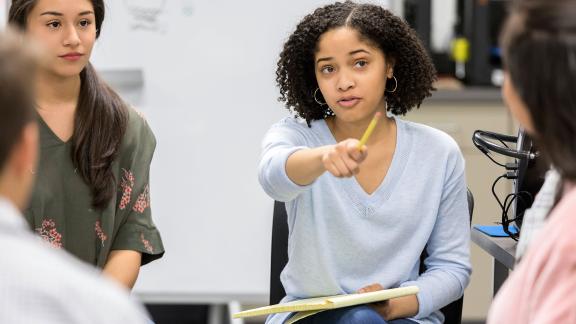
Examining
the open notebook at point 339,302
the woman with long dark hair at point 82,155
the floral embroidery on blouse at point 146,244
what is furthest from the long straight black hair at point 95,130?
the open notebook at point 339,302

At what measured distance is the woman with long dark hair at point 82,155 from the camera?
177 centimetres

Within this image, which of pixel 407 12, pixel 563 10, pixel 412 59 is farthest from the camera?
pixel 407 12

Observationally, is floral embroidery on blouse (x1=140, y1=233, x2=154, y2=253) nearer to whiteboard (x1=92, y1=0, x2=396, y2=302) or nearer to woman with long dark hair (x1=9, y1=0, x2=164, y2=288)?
woman with long dark hair (x1=9, y1=0, x2=164, y2=288)

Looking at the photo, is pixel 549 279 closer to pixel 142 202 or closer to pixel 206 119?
pixel 142 202

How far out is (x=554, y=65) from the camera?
1.07 meters

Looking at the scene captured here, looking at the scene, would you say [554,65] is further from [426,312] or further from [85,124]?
[85,124]

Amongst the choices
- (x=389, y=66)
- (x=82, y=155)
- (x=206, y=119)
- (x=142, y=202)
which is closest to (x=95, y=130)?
(x=82, y=155)

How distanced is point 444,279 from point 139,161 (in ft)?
1.98

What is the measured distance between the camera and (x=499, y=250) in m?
1.65

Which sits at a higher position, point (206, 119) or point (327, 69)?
point (327, 69)

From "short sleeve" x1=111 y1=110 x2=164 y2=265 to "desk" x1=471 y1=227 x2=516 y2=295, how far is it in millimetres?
606

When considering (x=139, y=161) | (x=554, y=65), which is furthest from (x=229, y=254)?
(x=554, y=65)

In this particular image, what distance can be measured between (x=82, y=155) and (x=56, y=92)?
129 mm

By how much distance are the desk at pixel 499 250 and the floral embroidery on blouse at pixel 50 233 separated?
0.76 metres
